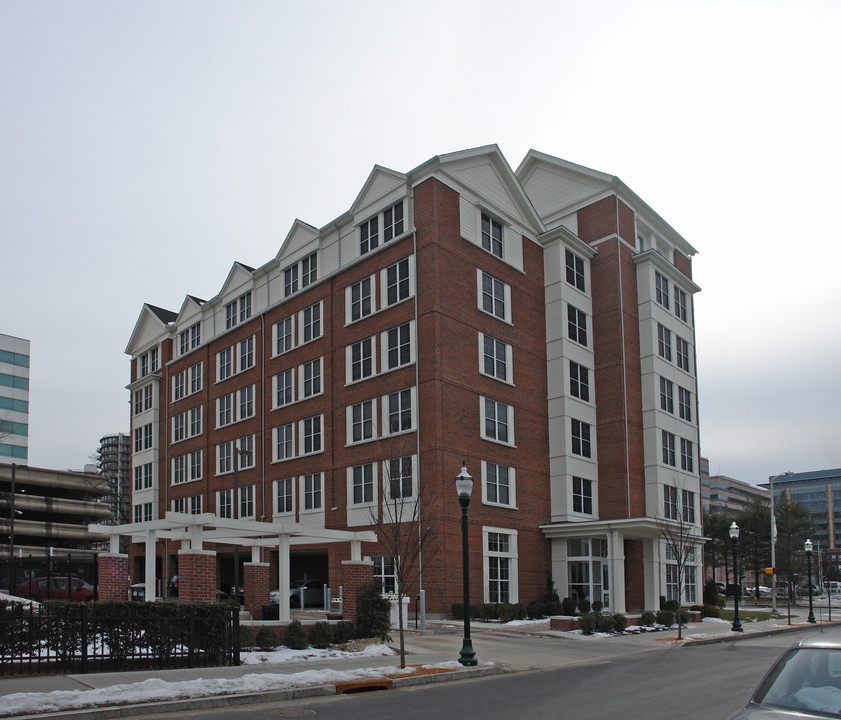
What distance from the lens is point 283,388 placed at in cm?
4391

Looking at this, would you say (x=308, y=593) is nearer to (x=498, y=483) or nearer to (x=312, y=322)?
(x=498, y=483)

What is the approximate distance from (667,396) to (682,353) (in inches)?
150

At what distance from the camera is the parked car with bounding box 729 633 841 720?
20.3 feet

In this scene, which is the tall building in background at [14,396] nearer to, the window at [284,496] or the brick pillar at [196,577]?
the window at [284,496]

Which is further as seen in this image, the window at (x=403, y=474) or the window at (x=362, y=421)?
the window at (x=362, y=421)

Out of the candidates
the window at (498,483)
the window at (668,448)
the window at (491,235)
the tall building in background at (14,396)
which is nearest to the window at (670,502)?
the window at (668,448)

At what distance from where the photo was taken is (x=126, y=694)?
493 inches

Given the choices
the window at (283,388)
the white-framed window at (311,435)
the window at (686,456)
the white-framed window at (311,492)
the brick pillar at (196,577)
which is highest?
the window at (283,388)

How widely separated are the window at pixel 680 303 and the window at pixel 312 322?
19.3 m

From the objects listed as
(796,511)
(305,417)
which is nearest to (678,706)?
(305,417)

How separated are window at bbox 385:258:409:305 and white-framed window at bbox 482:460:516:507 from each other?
795 cm

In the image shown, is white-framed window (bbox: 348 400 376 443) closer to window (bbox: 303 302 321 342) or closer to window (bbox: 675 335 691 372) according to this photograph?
window (bbox: 303 302 321 342)

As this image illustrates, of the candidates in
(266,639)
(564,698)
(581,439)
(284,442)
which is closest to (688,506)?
(581,439)

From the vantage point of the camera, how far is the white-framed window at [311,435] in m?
40.2
